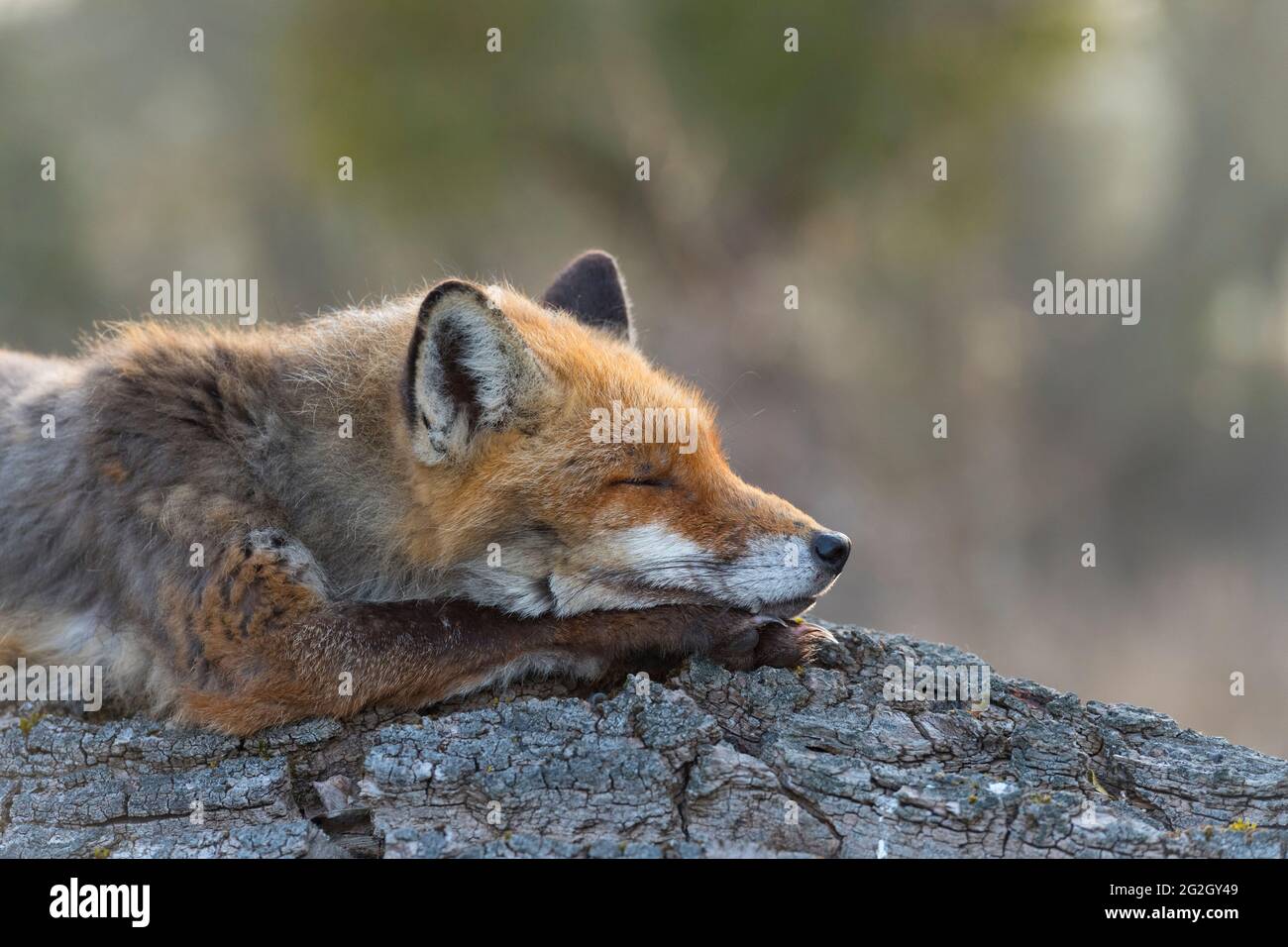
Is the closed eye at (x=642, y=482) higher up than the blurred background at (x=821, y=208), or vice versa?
the blurred background at (x=821, y=208)

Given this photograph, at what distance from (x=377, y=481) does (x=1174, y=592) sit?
17281mm

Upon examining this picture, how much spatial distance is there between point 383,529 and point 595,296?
2.53 metres

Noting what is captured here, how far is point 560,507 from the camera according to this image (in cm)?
601

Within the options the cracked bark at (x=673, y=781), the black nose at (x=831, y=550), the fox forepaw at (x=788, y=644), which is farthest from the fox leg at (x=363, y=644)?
the black nose at (x=831, y=550)

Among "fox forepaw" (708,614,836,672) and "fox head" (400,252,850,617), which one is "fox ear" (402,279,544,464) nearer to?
"fox head" (400,252,850,617)

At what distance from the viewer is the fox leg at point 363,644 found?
561 centimetres

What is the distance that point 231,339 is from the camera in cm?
690

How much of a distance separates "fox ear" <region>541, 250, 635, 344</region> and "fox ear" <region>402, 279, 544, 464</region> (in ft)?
6.26

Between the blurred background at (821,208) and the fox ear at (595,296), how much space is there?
1316 centimetres

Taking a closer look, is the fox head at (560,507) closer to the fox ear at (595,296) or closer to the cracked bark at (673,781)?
the cracked bark at (673,781)

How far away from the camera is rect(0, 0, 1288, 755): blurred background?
2180 cm

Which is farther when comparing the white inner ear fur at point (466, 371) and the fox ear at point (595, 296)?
the fox ear at point (595, 296)
